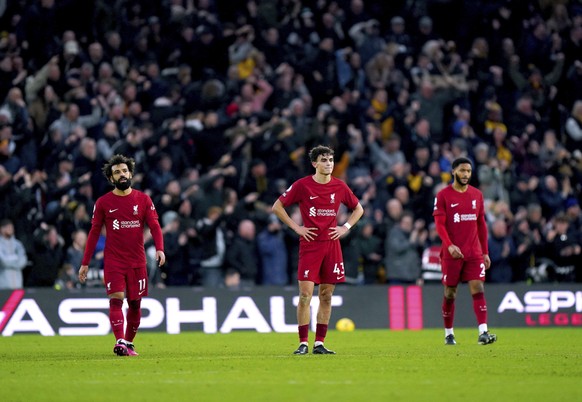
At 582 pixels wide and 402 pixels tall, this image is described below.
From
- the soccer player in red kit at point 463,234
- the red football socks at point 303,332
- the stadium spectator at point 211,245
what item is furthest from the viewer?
the stadium spectator at point 211,245

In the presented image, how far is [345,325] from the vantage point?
22391 millimetres

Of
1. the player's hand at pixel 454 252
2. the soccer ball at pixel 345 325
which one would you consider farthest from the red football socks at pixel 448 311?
the soccer ball at pixel 345 325

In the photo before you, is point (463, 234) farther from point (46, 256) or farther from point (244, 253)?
point (46, 256)

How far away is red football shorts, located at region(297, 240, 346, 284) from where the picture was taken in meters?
14.1

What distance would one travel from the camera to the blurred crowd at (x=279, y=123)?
2259cm

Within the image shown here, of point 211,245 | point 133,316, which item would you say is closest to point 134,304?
point 133,316

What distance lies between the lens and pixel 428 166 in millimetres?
24562

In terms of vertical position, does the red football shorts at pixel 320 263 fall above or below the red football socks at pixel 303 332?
above

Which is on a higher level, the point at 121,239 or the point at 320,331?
the point at 121,239

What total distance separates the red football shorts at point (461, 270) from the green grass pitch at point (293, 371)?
2.85 feet

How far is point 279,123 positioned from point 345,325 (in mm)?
4469

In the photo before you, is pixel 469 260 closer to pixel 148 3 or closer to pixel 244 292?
pixel 244 292

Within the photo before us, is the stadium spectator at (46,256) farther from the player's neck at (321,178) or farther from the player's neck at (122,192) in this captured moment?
A: the player's neck at (321,178)

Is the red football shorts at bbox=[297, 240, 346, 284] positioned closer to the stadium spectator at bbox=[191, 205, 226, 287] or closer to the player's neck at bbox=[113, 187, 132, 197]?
the player's neck at bbox=[113, 187, 132, 197]
